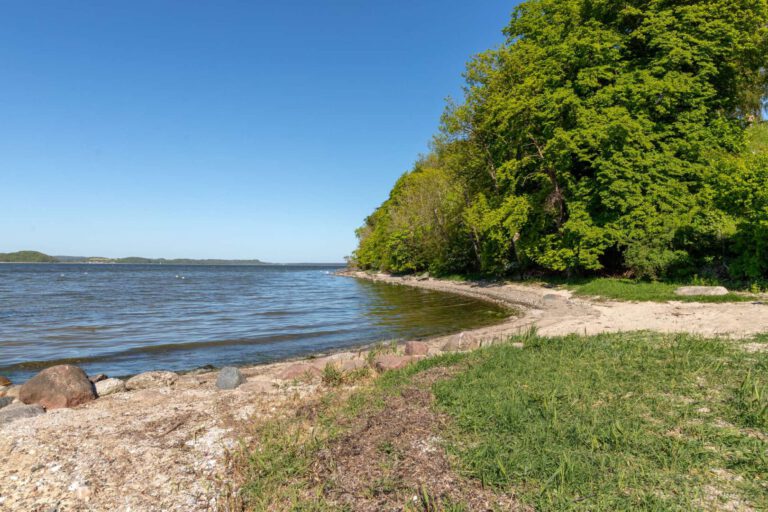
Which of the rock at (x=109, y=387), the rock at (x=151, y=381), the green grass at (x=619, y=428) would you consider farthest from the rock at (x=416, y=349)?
the rock at (x=109, y=387)

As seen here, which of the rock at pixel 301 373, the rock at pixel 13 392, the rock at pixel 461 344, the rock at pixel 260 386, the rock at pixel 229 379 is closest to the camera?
the rock at pixel 260 386

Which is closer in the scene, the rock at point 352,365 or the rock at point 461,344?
the rock at point 352,365

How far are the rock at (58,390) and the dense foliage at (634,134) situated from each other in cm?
2081

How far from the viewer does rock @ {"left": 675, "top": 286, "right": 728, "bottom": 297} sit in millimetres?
14711

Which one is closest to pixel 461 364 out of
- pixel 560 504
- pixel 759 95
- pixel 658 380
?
pixel 658 380

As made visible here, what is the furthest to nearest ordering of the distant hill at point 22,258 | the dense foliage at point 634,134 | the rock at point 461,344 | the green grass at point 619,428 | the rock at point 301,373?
the distant hill at point 22,258 → the dense foliage at point 634,134 → the rock at point 461,344 → the rock at point 301,373 → the green grass at point 619,428

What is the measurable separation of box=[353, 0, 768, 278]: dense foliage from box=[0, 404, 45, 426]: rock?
21135 millimetres

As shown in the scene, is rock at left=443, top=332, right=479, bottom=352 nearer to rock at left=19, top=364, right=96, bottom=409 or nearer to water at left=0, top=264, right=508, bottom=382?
water at left=0, top=264, right=508, bottom=382

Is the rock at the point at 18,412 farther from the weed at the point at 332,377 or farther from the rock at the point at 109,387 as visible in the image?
the weed at the point at 332,377

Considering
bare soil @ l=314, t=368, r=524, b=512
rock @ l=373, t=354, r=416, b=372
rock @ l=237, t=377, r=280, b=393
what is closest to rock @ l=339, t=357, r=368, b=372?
rock @ l=373, t=354, r=416, b=372

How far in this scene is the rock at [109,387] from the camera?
867 cm

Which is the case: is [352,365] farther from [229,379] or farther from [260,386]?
[229,379]

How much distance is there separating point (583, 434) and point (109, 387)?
959cm

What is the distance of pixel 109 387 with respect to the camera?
882cm
